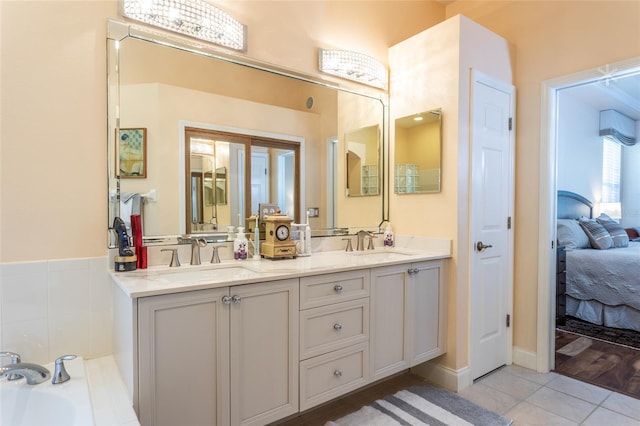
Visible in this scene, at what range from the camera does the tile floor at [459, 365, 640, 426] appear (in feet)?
6.58

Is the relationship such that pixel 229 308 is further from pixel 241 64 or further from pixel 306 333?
pixel 241 64

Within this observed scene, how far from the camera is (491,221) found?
99.1 inches

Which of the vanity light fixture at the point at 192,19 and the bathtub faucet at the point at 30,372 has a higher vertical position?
the vanity light fixture at the point at 192,19

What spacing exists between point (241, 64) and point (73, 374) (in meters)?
1.73

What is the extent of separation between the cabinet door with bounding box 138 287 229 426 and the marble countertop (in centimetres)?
4

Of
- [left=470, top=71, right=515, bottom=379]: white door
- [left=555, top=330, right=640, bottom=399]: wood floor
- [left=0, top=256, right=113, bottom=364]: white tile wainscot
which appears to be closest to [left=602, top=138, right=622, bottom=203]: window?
[left=555, top=330, right=640, bottom=399]: wood floor

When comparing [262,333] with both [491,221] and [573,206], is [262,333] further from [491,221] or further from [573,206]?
[573,206]

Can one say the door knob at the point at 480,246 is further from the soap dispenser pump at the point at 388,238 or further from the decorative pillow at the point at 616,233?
the decorative pillow at the point at 616,233

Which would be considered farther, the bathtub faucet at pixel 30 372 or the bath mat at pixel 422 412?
the bath mat at pixel 422 412

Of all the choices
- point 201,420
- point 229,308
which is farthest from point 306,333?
point 201,420

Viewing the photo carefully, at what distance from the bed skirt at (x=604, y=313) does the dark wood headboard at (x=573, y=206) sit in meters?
1.52

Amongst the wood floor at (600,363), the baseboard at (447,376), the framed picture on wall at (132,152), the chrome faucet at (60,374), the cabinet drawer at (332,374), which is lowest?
the wood floor at (600,363)

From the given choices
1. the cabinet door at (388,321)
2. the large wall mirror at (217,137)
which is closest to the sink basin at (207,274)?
the large wall mirror at (217,137)

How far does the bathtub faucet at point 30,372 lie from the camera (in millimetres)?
1326
